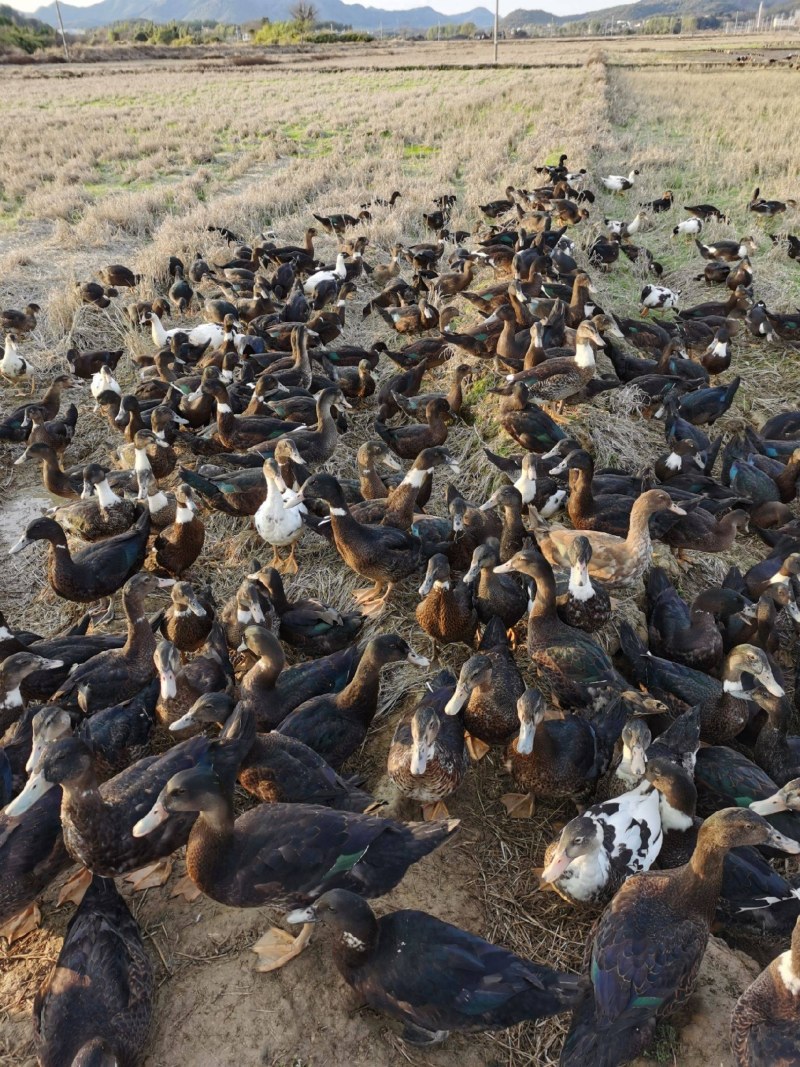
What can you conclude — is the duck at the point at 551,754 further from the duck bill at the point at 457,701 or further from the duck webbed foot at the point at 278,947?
the duck webbed foot at the point at 278,947

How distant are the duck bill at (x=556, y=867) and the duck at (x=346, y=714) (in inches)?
60.5

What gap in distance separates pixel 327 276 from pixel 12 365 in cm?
528

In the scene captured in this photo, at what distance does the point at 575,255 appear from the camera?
13.2 metres

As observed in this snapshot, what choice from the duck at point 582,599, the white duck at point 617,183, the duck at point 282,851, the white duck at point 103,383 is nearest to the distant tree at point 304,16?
the white duck at point 617,183

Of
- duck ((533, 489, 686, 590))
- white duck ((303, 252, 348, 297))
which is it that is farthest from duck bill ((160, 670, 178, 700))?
white duck ((303, 252, 348, 297))

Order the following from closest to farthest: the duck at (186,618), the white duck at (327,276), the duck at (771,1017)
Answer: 1. the duck at (771,1017)
2. the duck at (186,618)
3. the white duck at (327,276)

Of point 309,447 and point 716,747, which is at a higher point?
point 309,447

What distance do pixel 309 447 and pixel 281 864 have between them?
4596 mm

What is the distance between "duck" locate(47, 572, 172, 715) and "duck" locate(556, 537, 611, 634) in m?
3.09

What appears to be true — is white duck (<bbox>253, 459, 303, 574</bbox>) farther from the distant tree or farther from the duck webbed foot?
the distant tree

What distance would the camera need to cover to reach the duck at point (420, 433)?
25.0 feet

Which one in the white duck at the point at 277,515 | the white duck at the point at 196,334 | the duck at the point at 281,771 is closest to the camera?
the duck at the point at 281,771

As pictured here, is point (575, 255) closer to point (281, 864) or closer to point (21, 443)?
point (21, 443)

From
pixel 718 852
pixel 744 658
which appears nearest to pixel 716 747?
pixel 744 658
